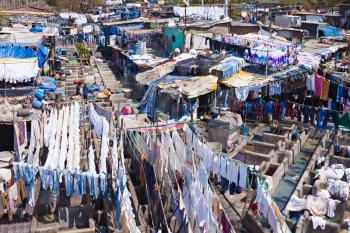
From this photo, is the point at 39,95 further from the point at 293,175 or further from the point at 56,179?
the point at 293,175

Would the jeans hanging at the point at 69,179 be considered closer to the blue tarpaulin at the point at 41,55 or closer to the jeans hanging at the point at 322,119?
the jeans hanging at the point at 322,119

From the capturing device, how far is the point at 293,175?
18703 mm

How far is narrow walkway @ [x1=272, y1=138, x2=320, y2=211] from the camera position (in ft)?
55.5

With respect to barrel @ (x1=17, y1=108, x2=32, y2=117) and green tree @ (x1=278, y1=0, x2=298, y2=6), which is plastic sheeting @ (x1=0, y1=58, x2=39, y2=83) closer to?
barrel @ (x1=17, y1=108, x2=32, y2=117)

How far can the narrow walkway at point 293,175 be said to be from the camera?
16906mm

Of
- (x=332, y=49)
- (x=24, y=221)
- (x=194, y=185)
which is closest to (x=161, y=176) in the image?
(x=194, y=185)

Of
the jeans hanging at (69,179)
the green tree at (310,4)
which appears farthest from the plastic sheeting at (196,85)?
the green tree at (310,4)

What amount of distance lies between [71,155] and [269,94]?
1282 cm

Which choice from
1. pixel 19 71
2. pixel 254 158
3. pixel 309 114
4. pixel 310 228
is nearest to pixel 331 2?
pixel 309 114

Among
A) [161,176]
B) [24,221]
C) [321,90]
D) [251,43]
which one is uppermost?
[251,43]

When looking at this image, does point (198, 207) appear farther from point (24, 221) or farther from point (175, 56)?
point (175, 56)

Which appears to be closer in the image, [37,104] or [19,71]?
[37,104]

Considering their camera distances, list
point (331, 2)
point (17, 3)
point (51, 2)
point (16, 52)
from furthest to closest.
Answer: point (51, 2) → point (17, 3) → point (331, 2) → point (16, 52)

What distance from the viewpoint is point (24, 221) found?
1469 cm
